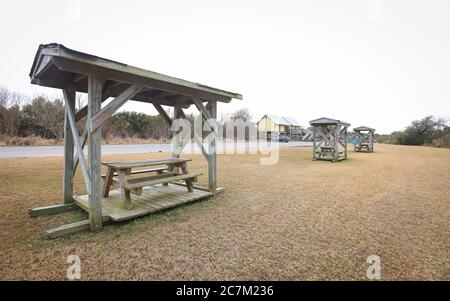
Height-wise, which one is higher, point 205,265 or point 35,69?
point 35,69

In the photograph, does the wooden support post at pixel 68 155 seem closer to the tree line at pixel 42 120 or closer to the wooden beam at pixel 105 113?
the wooden beam at pixel 105 113

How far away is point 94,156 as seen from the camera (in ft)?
9.39

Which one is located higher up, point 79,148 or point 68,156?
point 79,148

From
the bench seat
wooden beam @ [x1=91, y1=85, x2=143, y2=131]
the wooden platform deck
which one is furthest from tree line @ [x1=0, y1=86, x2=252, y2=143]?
wooden beam @ [x1=91, y1=85, x2=143, y2=131]

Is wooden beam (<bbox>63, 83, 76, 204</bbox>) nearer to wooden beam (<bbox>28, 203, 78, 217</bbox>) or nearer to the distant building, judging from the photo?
wooden beam (<bbox>28, 203, 78, 217</bbox>)

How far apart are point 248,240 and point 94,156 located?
245 centimetres

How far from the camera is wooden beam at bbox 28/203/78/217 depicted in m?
3.35

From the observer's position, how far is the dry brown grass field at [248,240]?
2037 mm

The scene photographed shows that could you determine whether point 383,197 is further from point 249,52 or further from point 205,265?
point 249,52

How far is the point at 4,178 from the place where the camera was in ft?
19.3

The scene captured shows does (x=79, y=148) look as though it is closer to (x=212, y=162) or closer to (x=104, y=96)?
(x=104, y=96)

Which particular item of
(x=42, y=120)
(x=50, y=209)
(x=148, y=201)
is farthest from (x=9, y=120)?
(x=148, y=201)

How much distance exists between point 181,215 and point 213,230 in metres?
Answer: 0.86
